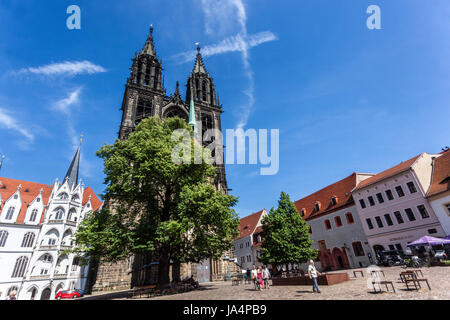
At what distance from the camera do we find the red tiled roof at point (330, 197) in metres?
29.8

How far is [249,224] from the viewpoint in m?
47.3

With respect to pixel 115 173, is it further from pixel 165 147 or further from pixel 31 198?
pixel 31 198

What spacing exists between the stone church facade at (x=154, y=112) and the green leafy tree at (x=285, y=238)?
7.66 m

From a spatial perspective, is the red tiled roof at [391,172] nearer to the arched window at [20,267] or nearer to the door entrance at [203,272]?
the door entrance at [203,272]

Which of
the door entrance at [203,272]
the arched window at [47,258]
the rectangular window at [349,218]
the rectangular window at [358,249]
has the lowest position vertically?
the door entrance at [203,272]

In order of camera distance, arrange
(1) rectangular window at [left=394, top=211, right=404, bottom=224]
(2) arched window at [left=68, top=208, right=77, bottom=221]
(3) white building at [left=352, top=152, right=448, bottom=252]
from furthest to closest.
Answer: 1. (2) arched window at [left=68, top=208, right=77, bottom=221]
2. (1) rectangular window at [left=394, top=211, right=404, bottom=224]
3. (3) white building at [left=352, top=152, right=448, bottom=252]

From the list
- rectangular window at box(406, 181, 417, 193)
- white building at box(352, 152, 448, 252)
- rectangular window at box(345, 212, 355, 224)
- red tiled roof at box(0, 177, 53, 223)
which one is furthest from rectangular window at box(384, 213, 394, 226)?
red tiled roof at box(0, 177, 53, 223)

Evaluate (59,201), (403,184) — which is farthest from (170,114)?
(403,184)

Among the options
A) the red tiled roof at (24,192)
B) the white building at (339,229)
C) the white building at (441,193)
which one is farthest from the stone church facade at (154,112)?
the white building at (441,193)

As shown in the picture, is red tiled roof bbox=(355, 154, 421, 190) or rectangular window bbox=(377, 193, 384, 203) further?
rectangular window bbox=(377, 193, 384, 203)

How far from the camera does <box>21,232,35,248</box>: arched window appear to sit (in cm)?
3098

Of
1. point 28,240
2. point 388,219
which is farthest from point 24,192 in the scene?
point 388,219

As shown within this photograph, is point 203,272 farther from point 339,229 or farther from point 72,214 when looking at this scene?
point 72,214

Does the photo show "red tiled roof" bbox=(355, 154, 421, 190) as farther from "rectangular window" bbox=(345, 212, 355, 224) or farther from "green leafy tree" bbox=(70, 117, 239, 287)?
"green leafy tree" bbox=(70, 117, 239, 287)
